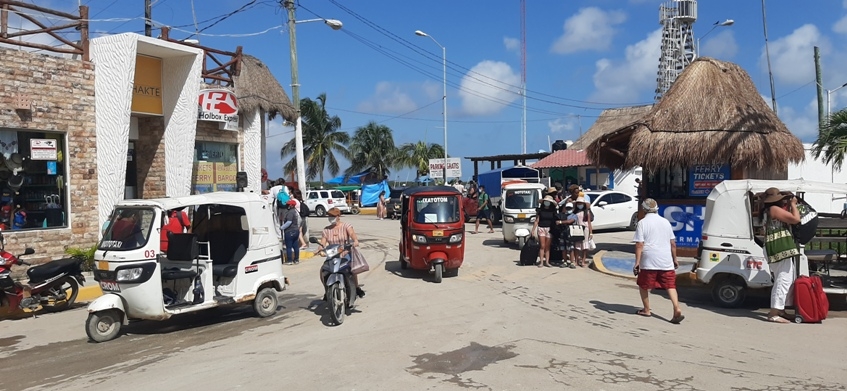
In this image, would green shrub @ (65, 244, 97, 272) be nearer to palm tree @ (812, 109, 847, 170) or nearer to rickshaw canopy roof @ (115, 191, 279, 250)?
rickshaw canopy roof @ (115, 191, 279, 250)

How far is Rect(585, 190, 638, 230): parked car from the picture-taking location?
76.1 feet

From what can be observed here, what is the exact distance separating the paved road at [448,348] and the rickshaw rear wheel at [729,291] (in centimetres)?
26

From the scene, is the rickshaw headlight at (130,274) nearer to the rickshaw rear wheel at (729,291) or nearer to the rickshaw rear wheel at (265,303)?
the rickshaw rear wheel at (265,303)

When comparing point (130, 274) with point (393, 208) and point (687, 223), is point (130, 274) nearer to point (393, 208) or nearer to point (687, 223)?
point (687, 223)

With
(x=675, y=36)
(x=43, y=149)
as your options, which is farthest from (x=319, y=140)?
(x=675, y=36)

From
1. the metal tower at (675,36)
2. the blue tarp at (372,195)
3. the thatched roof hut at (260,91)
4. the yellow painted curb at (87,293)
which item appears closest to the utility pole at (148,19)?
the thatched roof hut at (260,91)

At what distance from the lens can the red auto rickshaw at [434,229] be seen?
13289 mm

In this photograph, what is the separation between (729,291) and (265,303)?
7202mm

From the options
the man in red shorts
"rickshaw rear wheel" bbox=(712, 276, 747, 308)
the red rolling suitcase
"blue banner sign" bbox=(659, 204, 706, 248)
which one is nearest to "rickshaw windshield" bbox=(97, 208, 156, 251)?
the man in red shorts

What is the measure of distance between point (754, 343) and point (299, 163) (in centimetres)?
1585

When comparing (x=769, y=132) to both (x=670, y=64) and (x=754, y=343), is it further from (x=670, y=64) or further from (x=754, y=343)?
(x=670, y=64)

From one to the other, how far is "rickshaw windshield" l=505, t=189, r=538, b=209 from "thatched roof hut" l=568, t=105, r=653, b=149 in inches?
1058

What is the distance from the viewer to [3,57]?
12719 mm

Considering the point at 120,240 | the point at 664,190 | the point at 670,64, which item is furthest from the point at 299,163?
the point at 670,64
